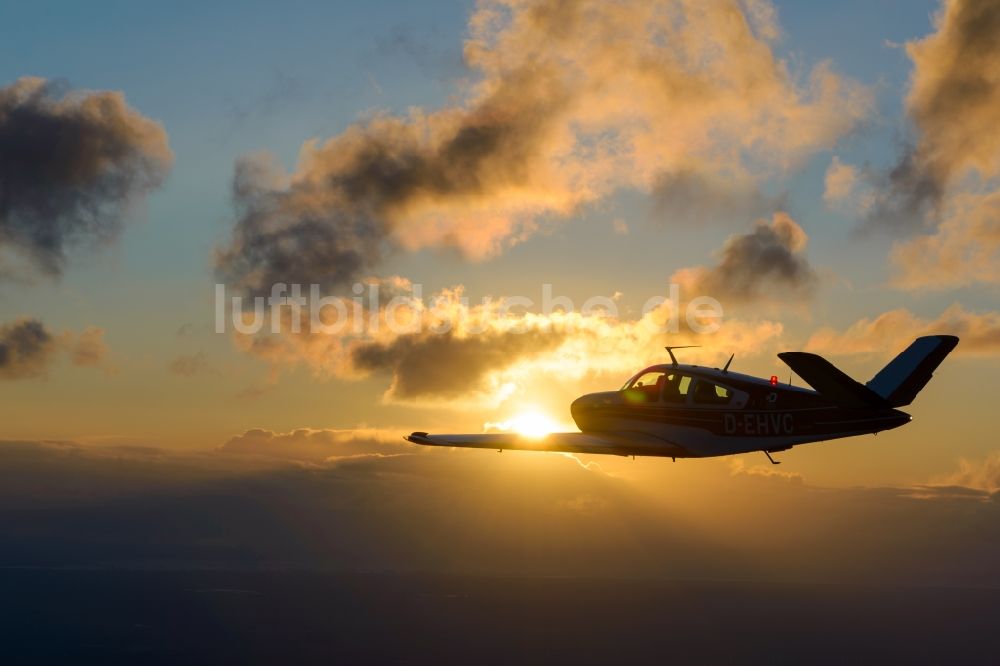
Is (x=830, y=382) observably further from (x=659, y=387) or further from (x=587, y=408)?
(x=587, y=408)

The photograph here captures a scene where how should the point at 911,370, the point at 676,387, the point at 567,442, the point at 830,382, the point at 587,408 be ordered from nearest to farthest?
the point at 830,382
the point at 911,370
the point at 676,387
the point at 567,442
the point at 587,408

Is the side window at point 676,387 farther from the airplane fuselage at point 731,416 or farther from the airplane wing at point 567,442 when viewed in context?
the airplane wing at point 567,442

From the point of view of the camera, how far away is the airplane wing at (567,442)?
34500 mm

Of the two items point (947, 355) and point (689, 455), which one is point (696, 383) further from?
point (947, 355)

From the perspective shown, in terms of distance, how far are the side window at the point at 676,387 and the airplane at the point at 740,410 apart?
39 millimetres

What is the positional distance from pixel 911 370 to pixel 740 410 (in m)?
6.37

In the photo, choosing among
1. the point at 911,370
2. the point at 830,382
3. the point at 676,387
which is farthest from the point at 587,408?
the point at 911,370

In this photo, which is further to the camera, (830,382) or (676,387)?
(676,387)

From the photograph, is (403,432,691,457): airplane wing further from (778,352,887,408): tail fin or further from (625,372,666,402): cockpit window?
(778,352,887,408): tail fin

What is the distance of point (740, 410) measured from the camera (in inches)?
1272

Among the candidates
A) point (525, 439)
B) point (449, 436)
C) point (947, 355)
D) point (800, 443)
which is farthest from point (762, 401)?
point (449, 436)

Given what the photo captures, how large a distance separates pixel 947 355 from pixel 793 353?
30.6 ft

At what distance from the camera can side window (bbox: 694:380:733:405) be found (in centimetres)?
3266

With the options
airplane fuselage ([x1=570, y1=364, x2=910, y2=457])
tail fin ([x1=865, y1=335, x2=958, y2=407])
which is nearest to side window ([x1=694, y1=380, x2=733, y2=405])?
airplane fuselage ([x1=570, y1=364, x2=910, y2=457])
